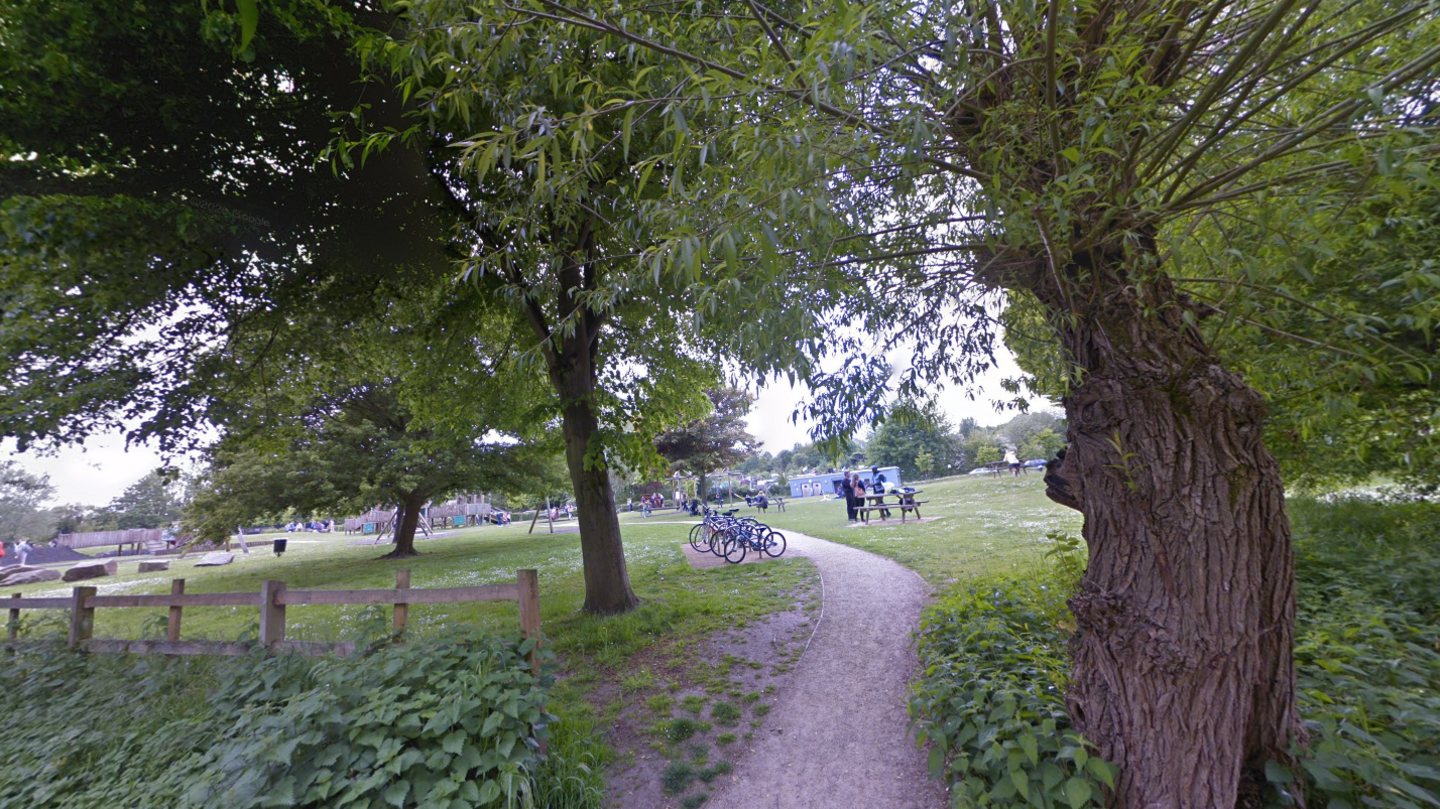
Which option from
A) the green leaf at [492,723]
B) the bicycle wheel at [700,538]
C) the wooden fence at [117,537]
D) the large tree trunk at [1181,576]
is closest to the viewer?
the large tree trunk at [1181,576]

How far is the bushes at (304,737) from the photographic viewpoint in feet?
8.78

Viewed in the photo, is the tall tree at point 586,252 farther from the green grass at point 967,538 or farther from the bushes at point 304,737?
the green grass at point 967,538

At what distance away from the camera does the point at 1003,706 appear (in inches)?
113

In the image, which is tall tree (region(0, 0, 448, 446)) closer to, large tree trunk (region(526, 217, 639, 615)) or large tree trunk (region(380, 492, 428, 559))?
large tree trunk (region(526, 217, 639, 615))

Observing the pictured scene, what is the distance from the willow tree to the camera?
1.96m

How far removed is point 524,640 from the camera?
3564 millimetres

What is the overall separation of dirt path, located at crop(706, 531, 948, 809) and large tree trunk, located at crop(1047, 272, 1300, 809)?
1330mm

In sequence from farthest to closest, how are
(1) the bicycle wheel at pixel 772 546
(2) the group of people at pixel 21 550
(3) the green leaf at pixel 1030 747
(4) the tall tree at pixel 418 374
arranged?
(2) the group of people at pixel 21 550 → (1) the bicycle wheel at pixel 772 546 → (4) the tall tree at pixel 418 374 → (3) the green leaf at pixel 1030 747

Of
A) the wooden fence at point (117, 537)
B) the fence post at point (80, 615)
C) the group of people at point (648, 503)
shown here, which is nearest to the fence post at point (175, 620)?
the fence post at point (80, 615)

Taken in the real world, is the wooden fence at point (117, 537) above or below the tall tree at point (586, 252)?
below

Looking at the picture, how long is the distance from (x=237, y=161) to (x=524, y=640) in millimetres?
5935

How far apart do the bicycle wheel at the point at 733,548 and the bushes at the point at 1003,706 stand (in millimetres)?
6763

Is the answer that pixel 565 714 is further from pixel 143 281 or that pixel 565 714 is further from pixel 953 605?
pixel 143 281

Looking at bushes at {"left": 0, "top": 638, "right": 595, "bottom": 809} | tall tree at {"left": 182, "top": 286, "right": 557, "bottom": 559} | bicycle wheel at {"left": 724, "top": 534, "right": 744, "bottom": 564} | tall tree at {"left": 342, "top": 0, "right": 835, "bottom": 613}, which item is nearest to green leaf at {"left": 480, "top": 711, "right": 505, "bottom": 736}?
bushes at {"left": 0, "top": 638, "right": 595, "bottom": 809}
